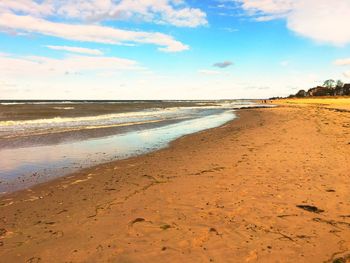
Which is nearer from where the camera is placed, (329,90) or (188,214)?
(188,214)

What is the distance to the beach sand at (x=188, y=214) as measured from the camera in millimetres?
4980

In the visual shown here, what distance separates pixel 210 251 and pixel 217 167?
5874 millimetres

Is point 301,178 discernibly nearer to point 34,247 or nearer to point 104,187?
point 104,187

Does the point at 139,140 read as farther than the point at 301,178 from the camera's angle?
Yes

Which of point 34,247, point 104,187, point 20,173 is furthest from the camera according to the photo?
point 20,173

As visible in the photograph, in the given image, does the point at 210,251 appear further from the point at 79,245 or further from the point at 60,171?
the point at 60,171

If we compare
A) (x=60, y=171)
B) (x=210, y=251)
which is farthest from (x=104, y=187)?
(x=210, y=251)

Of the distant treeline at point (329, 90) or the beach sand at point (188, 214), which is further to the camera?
the distant treeline at point (329, 90)

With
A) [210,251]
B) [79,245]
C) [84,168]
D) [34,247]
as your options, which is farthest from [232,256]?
[84,168]

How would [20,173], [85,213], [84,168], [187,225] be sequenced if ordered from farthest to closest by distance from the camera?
1. [84,168]
2. [20,173]
3. [85,213]
4. [187,225]

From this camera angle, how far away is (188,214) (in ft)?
21.3

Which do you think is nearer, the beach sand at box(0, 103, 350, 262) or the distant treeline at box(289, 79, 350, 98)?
the beach sand at box(0, 103, 350, 262)

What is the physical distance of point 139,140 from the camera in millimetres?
19031

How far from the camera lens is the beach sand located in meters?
4.98
